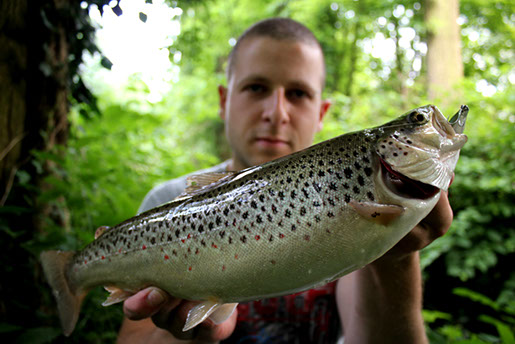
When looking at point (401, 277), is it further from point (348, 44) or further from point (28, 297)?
point (348, 44)

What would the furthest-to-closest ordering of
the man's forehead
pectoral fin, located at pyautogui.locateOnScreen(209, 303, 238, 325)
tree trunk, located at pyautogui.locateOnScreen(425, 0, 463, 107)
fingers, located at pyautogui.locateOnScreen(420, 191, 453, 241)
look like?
tree trunk, located at pyautogui.locateOnScreen(425, 0, 463, 107)
the man's forehead
pectoral fin, located at pyautogui.locateOnScreen(209, 303, 238, 325)
fingers, located at pyautogui.locateOnScreen(420, 191, 453, 241)

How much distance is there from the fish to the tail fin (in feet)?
1.70

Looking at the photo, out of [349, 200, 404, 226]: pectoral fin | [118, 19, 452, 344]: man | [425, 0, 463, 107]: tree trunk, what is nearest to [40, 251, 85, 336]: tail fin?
[118, 19, 452, 344]: man

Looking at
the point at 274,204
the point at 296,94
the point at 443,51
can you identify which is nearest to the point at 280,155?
the point at 296,94

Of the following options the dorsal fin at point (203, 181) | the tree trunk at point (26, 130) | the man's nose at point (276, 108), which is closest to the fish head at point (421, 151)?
the dorsal fin at point (203, 181)

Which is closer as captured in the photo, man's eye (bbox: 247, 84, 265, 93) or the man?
the man

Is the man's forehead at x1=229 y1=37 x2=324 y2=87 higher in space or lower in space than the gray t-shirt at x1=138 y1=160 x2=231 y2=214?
higher

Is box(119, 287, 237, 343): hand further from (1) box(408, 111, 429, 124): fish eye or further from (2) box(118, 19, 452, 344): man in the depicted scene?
(1) box(408, 111, 429, 124): fish eye

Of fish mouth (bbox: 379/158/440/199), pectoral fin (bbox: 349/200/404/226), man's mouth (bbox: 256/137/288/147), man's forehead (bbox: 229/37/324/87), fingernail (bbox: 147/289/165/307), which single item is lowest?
fingernail (bbox: 147/289/165/307)

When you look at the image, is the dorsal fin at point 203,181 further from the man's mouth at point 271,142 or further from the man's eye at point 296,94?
the man's eye at point 296,94

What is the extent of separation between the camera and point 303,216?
123 centimetres

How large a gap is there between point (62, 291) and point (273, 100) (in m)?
1.68

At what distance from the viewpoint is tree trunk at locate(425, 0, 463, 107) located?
644cm

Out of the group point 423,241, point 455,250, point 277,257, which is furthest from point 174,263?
point 455,250
